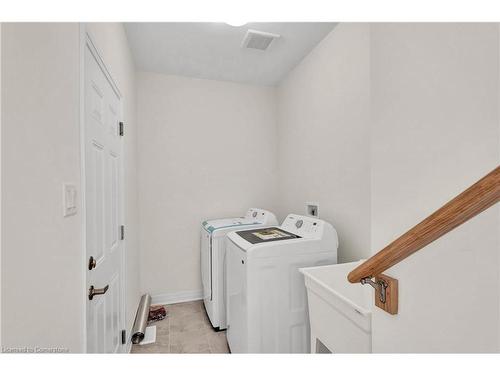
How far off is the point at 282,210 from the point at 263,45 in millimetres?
1713

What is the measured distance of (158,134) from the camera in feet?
9.23

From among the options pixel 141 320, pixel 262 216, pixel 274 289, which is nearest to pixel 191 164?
pixel 262 216

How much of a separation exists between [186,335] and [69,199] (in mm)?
1854

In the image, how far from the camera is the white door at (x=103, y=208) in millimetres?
1159

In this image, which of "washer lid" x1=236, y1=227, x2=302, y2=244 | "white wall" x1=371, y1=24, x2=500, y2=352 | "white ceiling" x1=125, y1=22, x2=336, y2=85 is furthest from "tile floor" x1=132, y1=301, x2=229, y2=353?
"white ceiling" x1=125, y1=22, x2=336, y2=85

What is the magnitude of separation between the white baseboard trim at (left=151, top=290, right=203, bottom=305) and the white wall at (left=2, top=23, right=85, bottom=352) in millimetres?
1965

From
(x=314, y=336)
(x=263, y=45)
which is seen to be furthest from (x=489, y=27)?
(x=263, y=45)

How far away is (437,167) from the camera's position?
760mm

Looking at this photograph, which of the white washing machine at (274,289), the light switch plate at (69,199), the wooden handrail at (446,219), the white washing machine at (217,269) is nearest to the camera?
the wooden handrail at (446,219)

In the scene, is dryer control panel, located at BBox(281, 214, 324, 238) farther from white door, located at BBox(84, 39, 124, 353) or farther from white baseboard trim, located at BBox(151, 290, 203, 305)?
white baseboard trim, located at BBox(151, 290, 203, 305)

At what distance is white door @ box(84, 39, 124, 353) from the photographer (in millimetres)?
1159

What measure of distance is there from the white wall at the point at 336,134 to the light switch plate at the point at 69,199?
5.43ft

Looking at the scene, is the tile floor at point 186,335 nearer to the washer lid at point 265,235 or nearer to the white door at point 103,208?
the white door at point 103,208

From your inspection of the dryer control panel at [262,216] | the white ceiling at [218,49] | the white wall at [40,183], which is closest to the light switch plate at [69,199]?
the white wall at [40,183]
